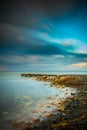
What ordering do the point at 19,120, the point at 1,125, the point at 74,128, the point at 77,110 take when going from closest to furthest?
the point at 74,128
the point at 1,125
the point at 19,120
the point at 77,110

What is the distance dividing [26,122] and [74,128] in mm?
2636

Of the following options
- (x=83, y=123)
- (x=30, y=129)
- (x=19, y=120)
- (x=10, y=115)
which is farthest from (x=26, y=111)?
(x=83, y=123)

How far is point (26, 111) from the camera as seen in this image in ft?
36.6

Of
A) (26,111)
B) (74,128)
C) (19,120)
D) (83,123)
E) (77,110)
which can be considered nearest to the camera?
(74,128)

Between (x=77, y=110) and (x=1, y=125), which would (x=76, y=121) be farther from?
(x=1, y=125)

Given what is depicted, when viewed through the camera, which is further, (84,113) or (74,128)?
(84,113)

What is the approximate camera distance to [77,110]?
10242 millimetres

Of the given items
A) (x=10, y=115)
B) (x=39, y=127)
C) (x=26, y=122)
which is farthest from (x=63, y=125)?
(x=10, y=115)

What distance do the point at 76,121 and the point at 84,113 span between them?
152 centimetres

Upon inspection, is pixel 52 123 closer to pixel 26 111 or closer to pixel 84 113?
pixel 84 113

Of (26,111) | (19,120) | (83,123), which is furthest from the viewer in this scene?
(26,111)

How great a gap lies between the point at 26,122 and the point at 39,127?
125 centimetres

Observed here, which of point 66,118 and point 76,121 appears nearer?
point 76,121

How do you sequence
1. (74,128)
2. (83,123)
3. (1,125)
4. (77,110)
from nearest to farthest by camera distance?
(74,128), (83,123), (1,125), (77,110)
